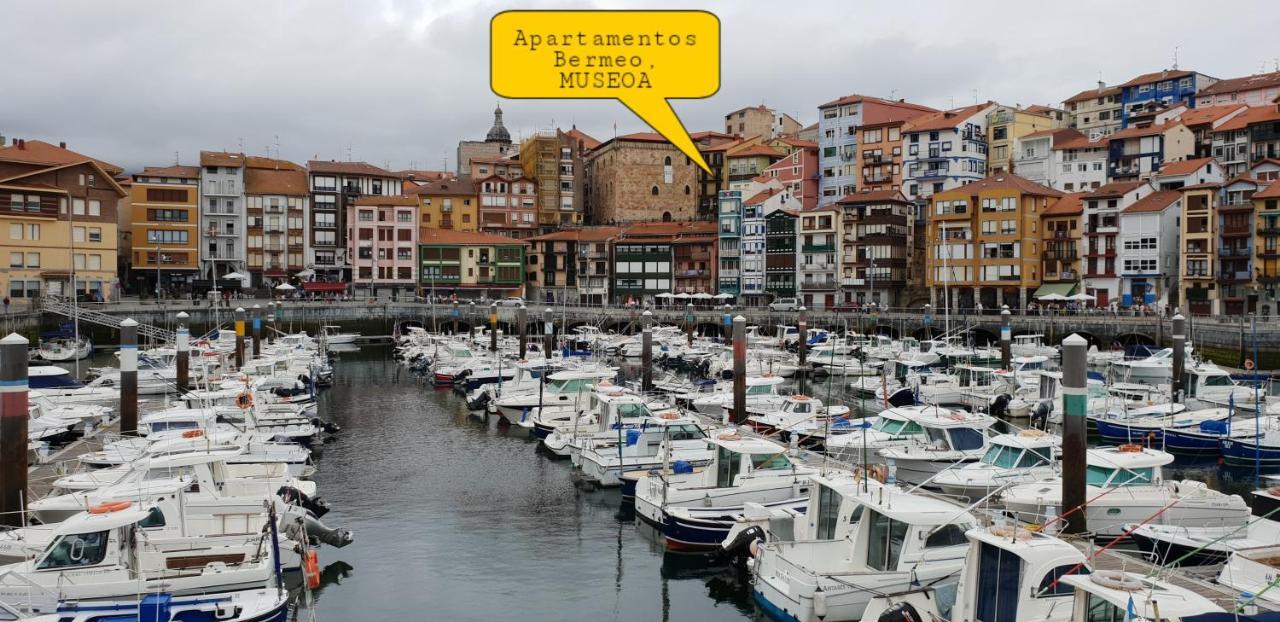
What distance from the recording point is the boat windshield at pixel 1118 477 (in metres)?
24.3

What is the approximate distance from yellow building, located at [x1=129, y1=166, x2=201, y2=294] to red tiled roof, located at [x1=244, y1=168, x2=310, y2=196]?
5.89 metres

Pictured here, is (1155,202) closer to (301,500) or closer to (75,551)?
(301,500)

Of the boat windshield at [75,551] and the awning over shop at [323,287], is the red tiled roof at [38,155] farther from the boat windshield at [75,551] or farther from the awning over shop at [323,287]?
the boat windshield at [75,551]

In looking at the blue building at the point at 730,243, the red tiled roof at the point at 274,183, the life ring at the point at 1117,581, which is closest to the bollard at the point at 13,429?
the life ring at the point at 1117,581

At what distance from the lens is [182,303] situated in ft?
293

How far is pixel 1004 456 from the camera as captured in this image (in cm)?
2727

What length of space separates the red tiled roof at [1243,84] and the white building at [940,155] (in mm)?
30215

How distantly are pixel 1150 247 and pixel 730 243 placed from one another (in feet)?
130

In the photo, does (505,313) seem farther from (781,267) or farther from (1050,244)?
(1050,244)

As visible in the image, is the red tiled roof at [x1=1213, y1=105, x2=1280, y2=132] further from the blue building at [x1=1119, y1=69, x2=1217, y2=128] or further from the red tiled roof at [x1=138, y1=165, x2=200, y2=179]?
the red tiled roof at [x1=138, y1=165, x2=200, y2=179]

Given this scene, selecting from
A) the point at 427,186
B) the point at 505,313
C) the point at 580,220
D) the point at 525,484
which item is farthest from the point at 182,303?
the point at 525,484

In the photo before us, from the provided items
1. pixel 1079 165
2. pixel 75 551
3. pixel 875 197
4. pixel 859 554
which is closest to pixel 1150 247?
pixel 1079 165

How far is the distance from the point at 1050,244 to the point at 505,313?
49.0 meters

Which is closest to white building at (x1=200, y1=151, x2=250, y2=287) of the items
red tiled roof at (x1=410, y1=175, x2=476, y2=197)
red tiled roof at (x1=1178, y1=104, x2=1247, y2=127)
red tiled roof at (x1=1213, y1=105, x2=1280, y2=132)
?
red tiled roof at (x1=410, y1=175, x2=476, y2=197)
